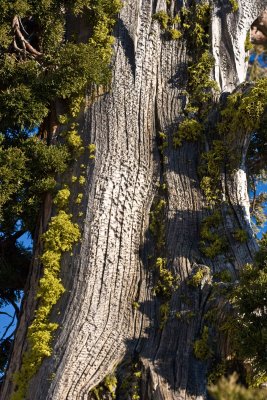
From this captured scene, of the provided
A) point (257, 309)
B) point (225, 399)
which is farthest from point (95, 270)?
point (225, 399)

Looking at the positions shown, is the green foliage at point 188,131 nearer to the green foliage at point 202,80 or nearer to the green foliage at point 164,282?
the green foliage at point 202,80

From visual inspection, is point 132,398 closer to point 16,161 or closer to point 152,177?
point 152,177

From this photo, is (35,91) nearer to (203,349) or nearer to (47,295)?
(47,295)

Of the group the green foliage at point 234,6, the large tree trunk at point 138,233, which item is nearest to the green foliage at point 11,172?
the large tree trunk at point 138,233

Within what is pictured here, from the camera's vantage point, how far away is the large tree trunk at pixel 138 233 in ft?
17.4

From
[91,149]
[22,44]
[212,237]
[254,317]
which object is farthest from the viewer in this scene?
[22,44]

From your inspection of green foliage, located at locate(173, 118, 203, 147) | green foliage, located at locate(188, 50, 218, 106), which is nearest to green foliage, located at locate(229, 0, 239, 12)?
green foliage, located at locate(188, 50, 218, 106)

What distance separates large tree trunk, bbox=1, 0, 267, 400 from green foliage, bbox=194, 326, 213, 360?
0.05m

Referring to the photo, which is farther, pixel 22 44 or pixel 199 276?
pixel 22 44

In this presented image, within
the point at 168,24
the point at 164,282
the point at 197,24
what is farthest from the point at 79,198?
the point at 197,24

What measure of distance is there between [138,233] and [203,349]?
4.17 feet

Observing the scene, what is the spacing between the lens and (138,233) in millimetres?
6082

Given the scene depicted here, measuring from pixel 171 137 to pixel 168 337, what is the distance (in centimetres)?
206

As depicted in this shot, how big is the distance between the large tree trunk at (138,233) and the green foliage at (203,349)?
5cm
